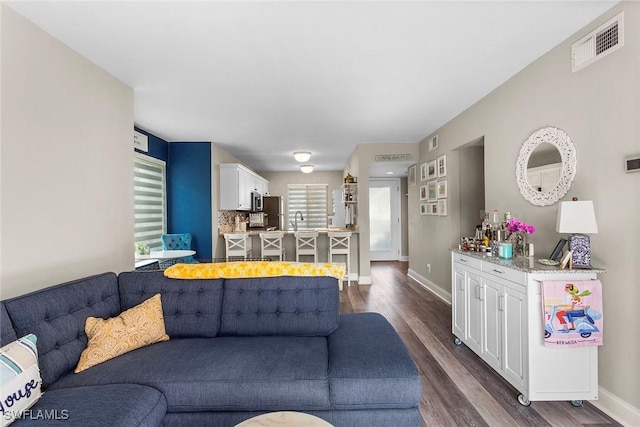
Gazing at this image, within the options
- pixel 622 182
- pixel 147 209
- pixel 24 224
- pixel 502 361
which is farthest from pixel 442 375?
pixel 147 209

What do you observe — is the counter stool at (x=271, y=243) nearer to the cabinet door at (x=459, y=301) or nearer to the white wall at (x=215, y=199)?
the white wall at (x=215, y=199)

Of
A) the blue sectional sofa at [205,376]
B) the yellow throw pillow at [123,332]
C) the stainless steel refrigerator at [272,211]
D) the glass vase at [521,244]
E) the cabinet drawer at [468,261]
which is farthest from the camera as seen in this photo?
the stainless steel refrigerator at [272,211]

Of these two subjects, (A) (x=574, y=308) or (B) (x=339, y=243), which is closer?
(A) (x=574, y=308)

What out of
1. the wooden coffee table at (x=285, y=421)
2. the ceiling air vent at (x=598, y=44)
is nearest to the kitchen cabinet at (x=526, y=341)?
the ceiling air vent at (x=598, y=44)

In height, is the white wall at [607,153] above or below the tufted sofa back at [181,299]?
above

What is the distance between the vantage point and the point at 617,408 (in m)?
1.94

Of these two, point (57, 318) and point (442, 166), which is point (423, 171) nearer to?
point (442, 166)

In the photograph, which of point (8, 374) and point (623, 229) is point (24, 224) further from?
point (623, 229)

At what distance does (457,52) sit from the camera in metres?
2.46

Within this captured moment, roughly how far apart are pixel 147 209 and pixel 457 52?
458cm

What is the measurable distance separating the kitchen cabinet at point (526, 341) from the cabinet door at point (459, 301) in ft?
1.11

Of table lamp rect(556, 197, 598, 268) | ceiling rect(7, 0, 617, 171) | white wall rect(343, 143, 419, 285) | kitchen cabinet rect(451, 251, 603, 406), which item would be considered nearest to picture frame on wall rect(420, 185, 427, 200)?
white wall rect(343, 143, 419, 285)

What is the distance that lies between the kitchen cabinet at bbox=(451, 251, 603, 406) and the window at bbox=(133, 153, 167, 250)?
14.8ft

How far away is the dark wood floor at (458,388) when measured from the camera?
1.97 m
